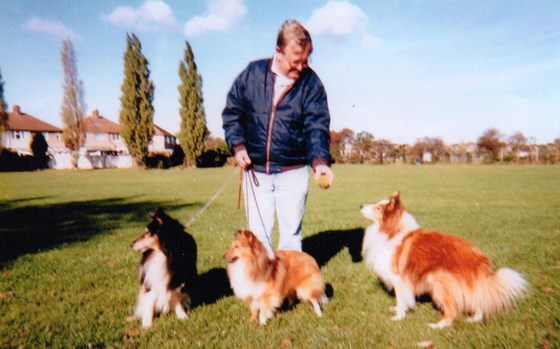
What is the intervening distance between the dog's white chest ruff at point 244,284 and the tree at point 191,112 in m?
43.2

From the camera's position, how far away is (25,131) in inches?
2430

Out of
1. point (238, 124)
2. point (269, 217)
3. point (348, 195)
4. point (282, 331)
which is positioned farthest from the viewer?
point (348, 195)

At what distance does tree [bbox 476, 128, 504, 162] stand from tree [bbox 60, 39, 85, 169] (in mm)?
55497

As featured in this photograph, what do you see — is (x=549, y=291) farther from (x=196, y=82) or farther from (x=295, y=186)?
(x=196, y=82)

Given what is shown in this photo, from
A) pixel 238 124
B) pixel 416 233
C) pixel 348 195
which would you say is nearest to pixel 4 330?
pixel 238 124

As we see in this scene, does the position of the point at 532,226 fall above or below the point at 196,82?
below

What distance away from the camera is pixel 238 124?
4203mm

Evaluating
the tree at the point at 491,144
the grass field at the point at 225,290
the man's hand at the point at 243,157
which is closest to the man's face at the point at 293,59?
the man's hand at the point at 243,157

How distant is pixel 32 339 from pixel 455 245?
4.47 m

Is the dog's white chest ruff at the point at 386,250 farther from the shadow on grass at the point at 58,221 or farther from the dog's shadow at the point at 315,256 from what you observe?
the shadow on grass at the point at 58,221

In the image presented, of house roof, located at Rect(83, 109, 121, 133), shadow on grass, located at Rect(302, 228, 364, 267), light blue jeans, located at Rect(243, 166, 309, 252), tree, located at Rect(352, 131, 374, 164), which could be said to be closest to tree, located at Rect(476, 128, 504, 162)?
tree, located at Rect(352, 131, 374, 164)

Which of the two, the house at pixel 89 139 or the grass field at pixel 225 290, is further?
the house at pixel 89 139

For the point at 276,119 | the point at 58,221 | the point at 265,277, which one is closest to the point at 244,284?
the point at 265,277

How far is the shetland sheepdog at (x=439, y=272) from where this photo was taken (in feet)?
12.2
